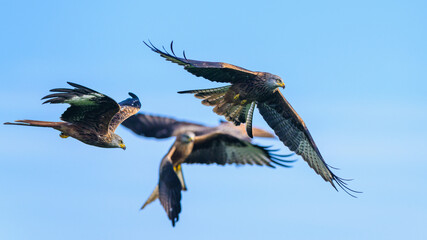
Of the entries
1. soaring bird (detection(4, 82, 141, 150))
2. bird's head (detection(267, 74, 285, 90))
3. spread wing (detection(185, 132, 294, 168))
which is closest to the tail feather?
soaring bird (detection(4, 82, 141, 150))

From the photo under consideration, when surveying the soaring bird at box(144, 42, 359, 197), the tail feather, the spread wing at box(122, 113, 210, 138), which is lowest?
the tail feather

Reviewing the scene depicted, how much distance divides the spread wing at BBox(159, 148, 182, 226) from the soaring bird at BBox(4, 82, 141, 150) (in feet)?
13.5

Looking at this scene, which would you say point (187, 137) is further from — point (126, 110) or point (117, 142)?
point (117, 142)

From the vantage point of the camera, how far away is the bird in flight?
15766 mm

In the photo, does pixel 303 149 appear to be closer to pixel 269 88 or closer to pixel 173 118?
pixel 269 88

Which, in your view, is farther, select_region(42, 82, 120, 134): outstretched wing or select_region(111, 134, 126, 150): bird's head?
select_region(111, 134, 126, 150): bird's head

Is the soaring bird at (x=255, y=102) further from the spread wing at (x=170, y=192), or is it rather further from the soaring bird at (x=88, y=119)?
the spread wing at (x=170, y=192)

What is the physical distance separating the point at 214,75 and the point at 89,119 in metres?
2.02

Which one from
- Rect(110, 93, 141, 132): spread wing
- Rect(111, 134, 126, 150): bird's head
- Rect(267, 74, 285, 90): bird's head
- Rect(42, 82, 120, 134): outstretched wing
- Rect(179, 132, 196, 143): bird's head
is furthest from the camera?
Rect(179, 132, 196, 143): bird's head

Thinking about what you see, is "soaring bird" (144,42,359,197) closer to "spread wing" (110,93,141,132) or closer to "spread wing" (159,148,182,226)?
"spread wing" (110,93,141,132)

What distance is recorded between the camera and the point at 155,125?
60.0 ft

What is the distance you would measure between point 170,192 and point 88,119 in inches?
187

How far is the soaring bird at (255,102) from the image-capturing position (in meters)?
12.0

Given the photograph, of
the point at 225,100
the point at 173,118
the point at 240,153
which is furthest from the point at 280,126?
the point at 173,118
